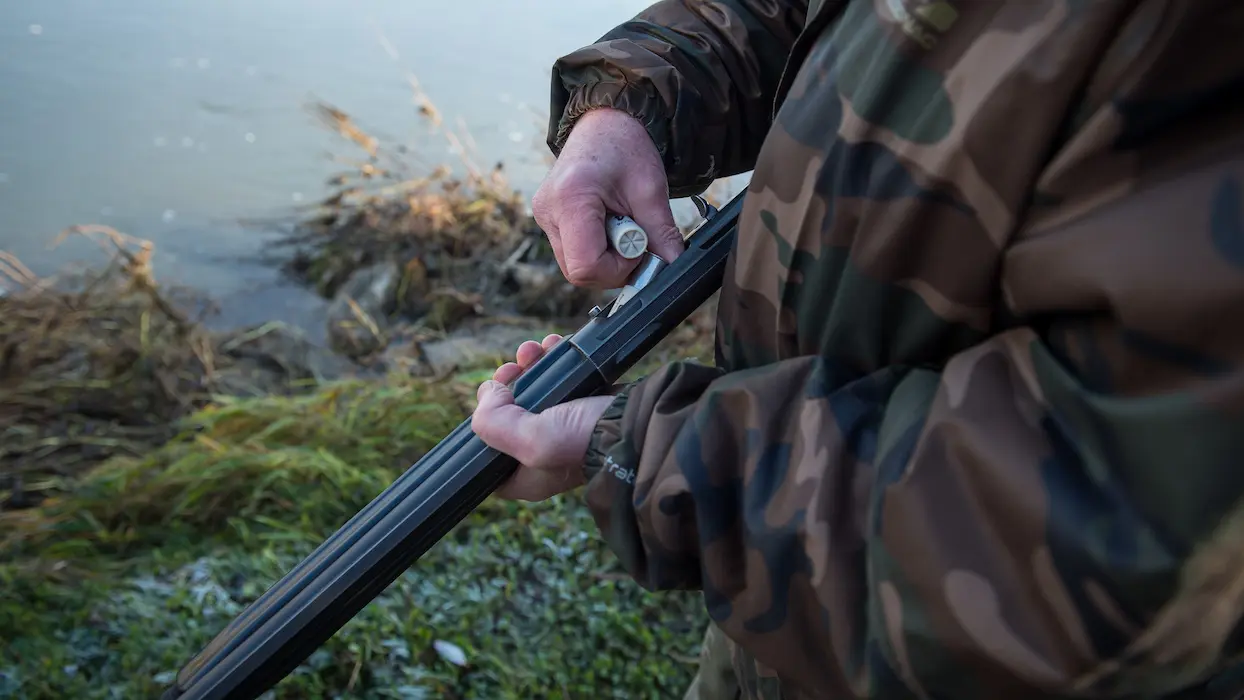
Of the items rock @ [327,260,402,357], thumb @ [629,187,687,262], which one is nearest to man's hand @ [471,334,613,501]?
thumb @ [629,187,687,262]

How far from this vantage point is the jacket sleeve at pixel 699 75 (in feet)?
5.24

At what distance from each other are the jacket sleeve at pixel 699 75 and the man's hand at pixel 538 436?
0.60 metres

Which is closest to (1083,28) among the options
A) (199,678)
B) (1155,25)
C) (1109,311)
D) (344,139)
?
(1155,25)

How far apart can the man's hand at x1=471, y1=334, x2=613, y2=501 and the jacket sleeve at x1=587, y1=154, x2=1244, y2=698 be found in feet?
0.75

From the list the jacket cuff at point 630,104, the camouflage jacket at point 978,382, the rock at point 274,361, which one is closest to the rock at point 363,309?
the rock at point 274,361

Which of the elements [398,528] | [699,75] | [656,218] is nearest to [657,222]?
[656,218]

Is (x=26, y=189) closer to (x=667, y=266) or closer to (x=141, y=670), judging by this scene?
(x=141, y=670)

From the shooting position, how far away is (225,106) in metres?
6.49

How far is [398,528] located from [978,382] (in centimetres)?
85

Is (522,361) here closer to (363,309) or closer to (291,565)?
(291,565)

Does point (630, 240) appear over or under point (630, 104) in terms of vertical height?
under

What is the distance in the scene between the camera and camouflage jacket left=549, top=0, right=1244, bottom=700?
→ 27.2 inches

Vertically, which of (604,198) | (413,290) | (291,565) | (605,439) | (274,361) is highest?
(604,198)

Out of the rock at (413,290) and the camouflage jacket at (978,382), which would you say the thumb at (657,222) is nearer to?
the camouflage jacket at (978,382)
